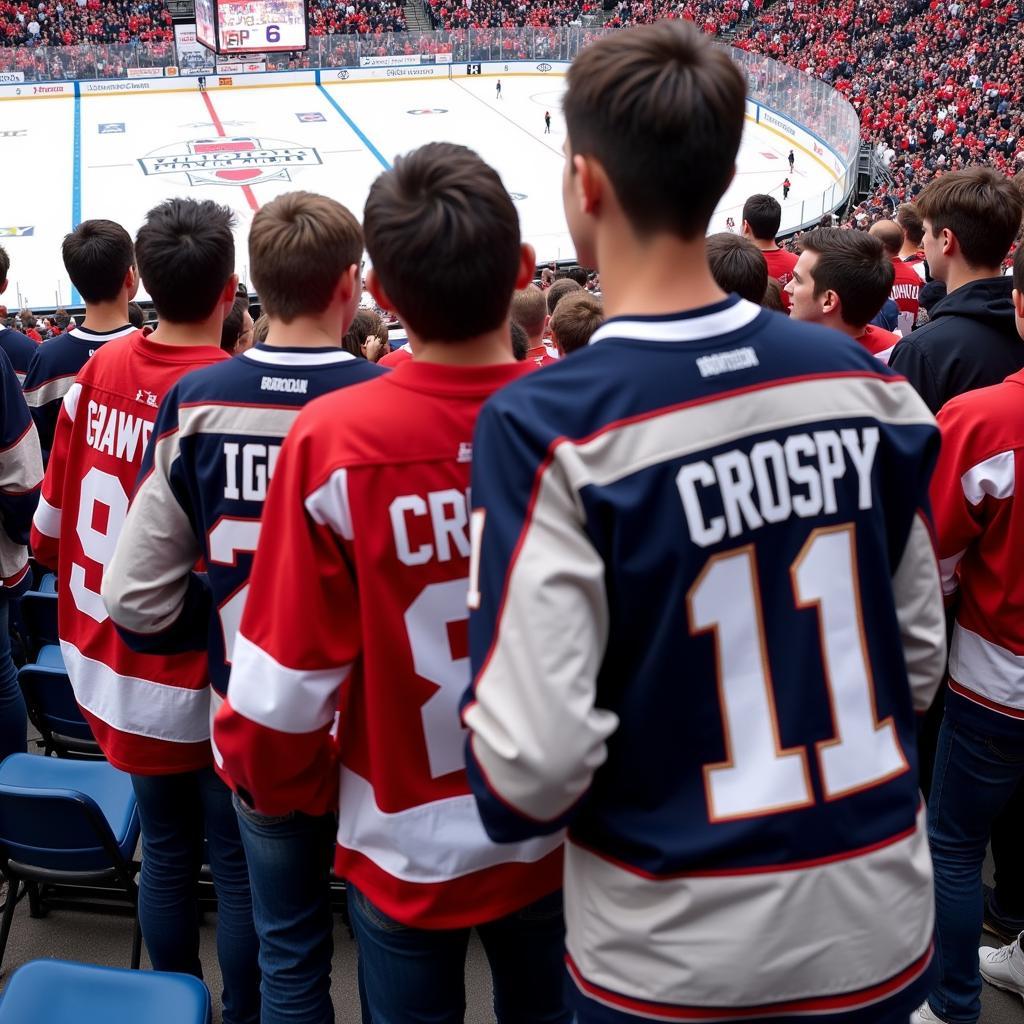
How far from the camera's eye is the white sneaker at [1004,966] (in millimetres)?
2553

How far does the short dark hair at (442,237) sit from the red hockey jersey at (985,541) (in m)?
1.10

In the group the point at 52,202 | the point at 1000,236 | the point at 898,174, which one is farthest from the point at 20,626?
the point at 898,174

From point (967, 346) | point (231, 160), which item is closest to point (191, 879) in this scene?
point (967, 346)

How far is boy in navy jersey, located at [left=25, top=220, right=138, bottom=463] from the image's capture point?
3.28 meters

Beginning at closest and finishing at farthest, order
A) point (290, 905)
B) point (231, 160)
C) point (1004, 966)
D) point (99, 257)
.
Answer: point (290, 905) → point (1004, 966) → point (99, 257) → point (231, 160)

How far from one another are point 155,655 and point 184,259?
31.3 inches

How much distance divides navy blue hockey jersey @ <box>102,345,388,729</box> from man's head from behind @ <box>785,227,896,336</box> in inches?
63.4

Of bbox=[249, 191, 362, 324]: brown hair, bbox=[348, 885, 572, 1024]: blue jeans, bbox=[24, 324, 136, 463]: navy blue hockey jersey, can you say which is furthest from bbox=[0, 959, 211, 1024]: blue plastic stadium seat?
bbox=[24, 324, 136, 463]: navy blue hockey jersey

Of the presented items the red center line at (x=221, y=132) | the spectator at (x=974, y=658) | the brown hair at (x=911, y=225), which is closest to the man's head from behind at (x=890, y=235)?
the brown hair at (x=911, y=225)

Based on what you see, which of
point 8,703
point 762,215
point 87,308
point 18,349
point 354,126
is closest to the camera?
point 8,703

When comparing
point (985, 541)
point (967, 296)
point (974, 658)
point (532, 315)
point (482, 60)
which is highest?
point (967, 296)

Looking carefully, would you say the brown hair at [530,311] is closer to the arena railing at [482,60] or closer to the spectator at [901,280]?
the spectator at [901,280]

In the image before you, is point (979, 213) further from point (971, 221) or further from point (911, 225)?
point (911, 225)

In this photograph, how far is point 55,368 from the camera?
A: 3.71 m
